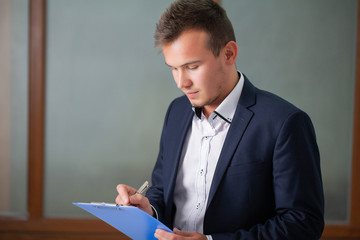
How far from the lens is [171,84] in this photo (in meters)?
2.62

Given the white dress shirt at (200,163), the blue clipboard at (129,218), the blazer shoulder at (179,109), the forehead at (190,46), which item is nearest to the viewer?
the blue clipboard at (129,218)

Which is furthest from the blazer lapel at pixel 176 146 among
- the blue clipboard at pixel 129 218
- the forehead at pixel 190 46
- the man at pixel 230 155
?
the forehead at pixel 190 46

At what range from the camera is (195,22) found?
1149mm

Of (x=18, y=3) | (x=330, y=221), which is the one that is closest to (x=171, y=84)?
(x=18, y=3)

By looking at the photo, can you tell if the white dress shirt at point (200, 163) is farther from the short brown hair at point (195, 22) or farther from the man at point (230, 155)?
the short brown hair at point (195, 22)

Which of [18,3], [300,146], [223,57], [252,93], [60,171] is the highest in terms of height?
[18,3]

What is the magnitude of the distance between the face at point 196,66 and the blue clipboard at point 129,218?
417 millimetres

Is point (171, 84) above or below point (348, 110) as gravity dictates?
above

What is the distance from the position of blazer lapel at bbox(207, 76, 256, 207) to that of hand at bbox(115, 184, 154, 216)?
226 mm

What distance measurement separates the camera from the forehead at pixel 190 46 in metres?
1.14

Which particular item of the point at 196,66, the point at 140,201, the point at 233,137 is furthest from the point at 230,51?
the point at 140,201

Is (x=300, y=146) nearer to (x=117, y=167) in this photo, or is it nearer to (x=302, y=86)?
(x=302, y=86)

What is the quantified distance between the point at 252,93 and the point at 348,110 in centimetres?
166

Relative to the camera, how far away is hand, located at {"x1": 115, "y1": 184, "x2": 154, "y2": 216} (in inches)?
45.4
